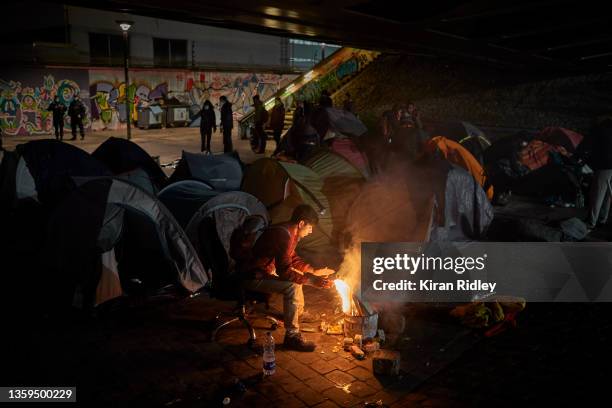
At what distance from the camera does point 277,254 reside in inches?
237

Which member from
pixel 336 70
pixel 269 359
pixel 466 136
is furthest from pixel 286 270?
pixel 336 70

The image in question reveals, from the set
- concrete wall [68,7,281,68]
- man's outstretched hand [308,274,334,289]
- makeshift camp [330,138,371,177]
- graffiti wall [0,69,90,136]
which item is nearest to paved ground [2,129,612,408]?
man's outstretched hand [308,274,334,289]

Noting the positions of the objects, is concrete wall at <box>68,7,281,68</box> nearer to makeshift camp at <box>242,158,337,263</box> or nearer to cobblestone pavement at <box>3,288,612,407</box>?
makeshift camp at <box>242,158,337,263</box>

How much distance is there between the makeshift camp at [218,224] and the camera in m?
6.85

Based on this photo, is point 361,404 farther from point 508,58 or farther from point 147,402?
point 508,58

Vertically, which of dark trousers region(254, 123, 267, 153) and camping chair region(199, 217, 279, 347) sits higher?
dark trousers region(254, 123, 267, 153)

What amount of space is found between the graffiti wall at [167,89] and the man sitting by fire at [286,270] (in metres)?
25.2

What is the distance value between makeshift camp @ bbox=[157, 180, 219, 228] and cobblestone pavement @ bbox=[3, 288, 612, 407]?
4.93 feet

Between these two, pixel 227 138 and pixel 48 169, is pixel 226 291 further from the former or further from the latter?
pixel 227 138

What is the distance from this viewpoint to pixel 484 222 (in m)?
9.29

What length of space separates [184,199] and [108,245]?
1408mm

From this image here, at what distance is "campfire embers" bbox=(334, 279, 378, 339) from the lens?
19.6ft

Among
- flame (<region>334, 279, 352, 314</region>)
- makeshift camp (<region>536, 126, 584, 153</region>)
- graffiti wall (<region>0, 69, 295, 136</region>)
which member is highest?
graffiti wall (<region>0, 69, 295, 136</region>)

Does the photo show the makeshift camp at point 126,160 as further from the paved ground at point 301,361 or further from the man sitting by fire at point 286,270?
the man sitting by fire at point 286,270
